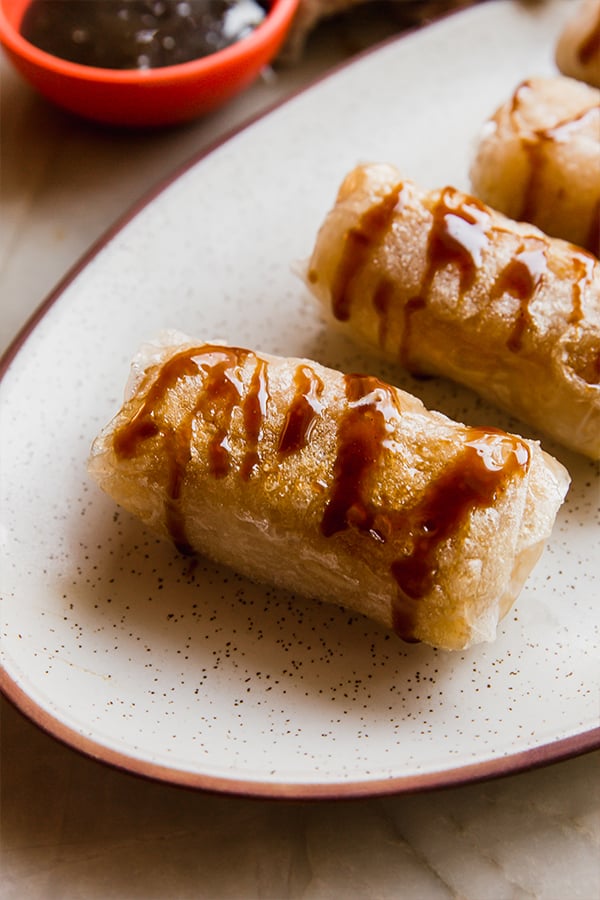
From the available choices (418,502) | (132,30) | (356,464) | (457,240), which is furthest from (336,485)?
(132,30)

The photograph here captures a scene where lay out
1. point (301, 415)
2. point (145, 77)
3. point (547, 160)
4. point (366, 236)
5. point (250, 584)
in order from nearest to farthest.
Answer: point (301, 415), point (250, 584), point (366, 236), point (547, 160), point (145, 77)

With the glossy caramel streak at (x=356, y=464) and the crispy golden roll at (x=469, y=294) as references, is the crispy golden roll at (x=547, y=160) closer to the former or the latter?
the crispy golden roll at (x=469, y=294)

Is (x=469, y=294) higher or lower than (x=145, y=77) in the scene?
higher

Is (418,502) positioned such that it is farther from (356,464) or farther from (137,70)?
(137,70)

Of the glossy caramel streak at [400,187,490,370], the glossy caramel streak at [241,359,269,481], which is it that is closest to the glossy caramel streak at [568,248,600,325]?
the glossy caramel streak at [400,187,490,370]

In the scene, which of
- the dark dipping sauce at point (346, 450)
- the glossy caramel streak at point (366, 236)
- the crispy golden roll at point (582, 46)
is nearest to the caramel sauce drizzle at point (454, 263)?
the glossy caramel streak at point (366, 236)
